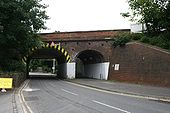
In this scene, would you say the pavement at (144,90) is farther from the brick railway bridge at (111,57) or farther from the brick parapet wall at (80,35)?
the brick parapet wall at (80,35)

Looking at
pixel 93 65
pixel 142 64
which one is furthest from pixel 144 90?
pixel 93 65

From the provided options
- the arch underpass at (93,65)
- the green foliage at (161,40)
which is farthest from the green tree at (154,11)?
the arch underpass at (93,65)

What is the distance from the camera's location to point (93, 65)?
175ft

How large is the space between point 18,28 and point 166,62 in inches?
567

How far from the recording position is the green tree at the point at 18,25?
29.4m

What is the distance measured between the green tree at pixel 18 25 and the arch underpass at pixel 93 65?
1284cm

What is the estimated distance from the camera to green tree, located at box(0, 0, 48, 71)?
29406 millimetres

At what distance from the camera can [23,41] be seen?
1313 inches

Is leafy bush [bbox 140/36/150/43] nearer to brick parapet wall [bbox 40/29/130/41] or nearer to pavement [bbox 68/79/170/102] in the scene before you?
brick parapet wall [bbox 40/29/130/41]

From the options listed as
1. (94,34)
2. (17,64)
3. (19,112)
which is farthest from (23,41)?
(19,112)

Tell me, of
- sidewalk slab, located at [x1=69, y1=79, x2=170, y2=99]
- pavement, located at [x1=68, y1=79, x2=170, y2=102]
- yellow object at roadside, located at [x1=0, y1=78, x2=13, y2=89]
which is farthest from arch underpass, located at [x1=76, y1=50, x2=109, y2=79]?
yellow object at roadside, located at [x1=0, y1=78, x2=13, y2=89]

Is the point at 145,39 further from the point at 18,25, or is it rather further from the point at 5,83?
the point at 5,83

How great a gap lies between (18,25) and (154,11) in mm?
15007

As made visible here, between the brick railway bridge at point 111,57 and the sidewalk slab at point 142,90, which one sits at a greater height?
the brick railway bridge at point 111,57
